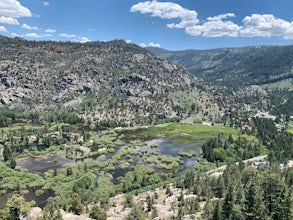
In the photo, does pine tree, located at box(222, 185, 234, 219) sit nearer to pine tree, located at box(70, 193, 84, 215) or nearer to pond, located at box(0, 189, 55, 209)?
pine tree, located at box(70, 193, 84, 215)

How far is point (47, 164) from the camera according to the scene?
196375 millimetres

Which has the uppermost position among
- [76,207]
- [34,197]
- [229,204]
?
[229,204]

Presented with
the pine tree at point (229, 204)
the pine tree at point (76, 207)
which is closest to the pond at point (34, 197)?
the pine tree at point (76, 207)

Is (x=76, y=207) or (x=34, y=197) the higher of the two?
(x=76, y=207)

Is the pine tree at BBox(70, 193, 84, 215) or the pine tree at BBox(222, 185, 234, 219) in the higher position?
the pine tree at BBox(222, 185, 234, 219)

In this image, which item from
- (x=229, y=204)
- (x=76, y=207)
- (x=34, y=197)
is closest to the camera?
(x=229, y=204)

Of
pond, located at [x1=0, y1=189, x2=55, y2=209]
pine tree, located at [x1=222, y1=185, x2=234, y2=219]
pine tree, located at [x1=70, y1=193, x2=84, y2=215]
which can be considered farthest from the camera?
pond, located at [x1=0, y1=189, x2=55, y2=209]

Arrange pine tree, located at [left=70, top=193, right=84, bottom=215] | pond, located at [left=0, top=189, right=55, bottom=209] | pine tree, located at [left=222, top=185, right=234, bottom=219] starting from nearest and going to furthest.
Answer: pine tree, located at [left=222, top=185, right=234, bottom=219]
pine tree, located at [left=70, top=193, right=84, bottom=215]
pond, located at [left=0, top=189, right=55, bottom=209]

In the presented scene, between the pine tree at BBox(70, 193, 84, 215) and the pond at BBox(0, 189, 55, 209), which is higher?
the pine tree at BBox(70, 193, 84, 215)

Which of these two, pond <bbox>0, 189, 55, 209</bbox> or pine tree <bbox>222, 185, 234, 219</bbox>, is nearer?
pine tree <bbox>222, 185, 234, 219</bbox>

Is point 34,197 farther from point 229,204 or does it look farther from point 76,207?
point 229,204

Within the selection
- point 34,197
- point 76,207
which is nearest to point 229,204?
point 76,207

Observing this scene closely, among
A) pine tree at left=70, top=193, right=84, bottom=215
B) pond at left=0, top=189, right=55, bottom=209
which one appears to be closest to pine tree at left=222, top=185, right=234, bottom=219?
pine tree at left=70, top=193, right=84, bottom=215

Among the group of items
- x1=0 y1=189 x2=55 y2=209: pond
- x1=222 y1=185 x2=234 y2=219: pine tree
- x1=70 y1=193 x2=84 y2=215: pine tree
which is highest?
x1=222 y1=185 x2=234 y2=219: pine tree
